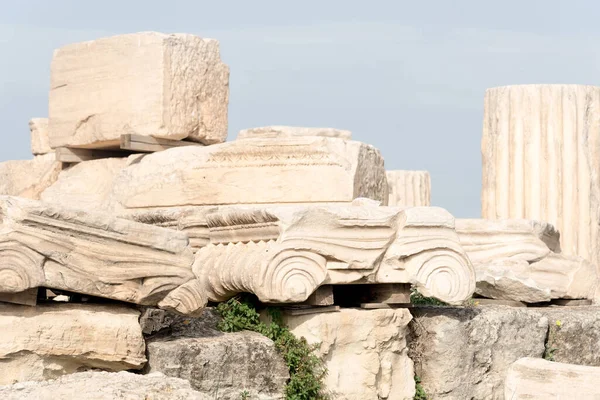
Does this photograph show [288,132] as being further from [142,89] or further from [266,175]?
[266,175]

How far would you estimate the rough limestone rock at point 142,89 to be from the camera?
9.27m

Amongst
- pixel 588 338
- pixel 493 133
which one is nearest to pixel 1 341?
pixel 588 338

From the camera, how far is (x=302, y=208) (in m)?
5.79

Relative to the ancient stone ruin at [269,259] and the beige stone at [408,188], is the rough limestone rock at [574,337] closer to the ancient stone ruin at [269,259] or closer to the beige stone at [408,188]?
the ancient stone ruin at [269,259]

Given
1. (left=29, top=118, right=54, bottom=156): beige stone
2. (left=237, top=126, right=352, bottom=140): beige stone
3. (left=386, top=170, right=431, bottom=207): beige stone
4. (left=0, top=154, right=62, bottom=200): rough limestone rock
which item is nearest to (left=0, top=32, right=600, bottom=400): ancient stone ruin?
(left=0, top=154, right=62, bottom=200): rough limestone rock

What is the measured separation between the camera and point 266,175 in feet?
24.5

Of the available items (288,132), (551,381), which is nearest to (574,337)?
(551,381)

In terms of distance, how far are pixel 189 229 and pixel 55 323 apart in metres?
1.78

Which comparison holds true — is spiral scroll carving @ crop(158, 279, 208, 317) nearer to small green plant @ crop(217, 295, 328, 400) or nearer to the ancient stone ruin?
the ancient stone ruin

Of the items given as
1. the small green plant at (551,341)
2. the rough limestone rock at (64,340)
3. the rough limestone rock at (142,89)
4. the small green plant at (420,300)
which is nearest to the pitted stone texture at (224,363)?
the rough limestone rock at (64,340)

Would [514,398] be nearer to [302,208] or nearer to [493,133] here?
[302,208]

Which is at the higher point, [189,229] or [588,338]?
[189,229]

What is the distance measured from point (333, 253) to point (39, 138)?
6744mm

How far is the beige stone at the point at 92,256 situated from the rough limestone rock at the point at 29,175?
5415 millimetres
